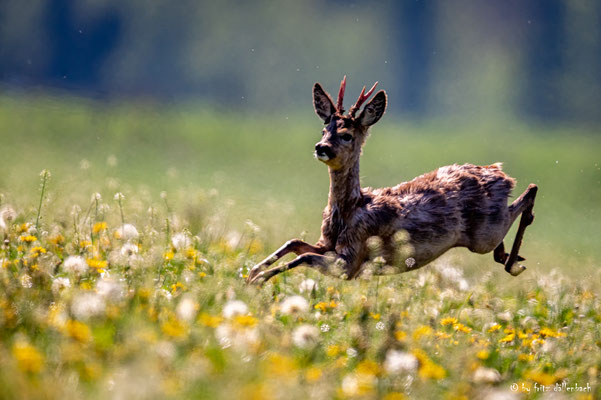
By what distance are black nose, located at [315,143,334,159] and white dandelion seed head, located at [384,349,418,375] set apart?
290 cm

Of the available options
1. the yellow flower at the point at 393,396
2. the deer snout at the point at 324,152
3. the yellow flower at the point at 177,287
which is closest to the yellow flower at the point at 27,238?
the yellow flower at the point at 177,287

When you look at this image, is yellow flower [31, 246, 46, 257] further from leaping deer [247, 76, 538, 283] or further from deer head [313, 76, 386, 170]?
deer head [313, 76, 386, 170]

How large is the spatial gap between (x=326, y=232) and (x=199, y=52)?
3998 cm

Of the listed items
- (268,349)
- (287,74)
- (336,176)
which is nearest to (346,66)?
(287,74)

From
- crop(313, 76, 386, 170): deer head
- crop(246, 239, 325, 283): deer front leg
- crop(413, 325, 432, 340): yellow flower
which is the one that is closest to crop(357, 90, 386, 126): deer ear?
crop(313, 76, 386, 170): deer head

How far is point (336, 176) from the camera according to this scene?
7016 millimetres

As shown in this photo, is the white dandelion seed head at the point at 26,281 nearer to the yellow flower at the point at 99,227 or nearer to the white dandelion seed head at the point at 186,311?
the white dandelion seed head at the point at 186,311

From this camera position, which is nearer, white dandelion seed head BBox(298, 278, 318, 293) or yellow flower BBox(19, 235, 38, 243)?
yellow flower BBox(19, 235, 38, 243)

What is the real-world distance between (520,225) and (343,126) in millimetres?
2291

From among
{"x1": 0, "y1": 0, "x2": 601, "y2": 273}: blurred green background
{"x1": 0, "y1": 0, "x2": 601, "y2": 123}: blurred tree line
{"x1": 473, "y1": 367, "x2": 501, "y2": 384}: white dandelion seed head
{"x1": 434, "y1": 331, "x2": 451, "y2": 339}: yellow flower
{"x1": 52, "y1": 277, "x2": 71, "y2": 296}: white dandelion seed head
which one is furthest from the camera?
{"x1": 0, "y1": 0, "x2": 601, "y2": 123}: blurred tree line

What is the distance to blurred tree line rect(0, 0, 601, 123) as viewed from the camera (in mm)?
38844

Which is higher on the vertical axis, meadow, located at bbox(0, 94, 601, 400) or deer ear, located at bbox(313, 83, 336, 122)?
deer ear, located at bbox(313, 83, 336, 122)

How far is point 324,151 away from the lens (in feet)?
22.0

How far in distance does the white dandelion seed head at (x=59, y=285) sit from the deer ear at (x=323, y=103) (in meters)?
3.13
